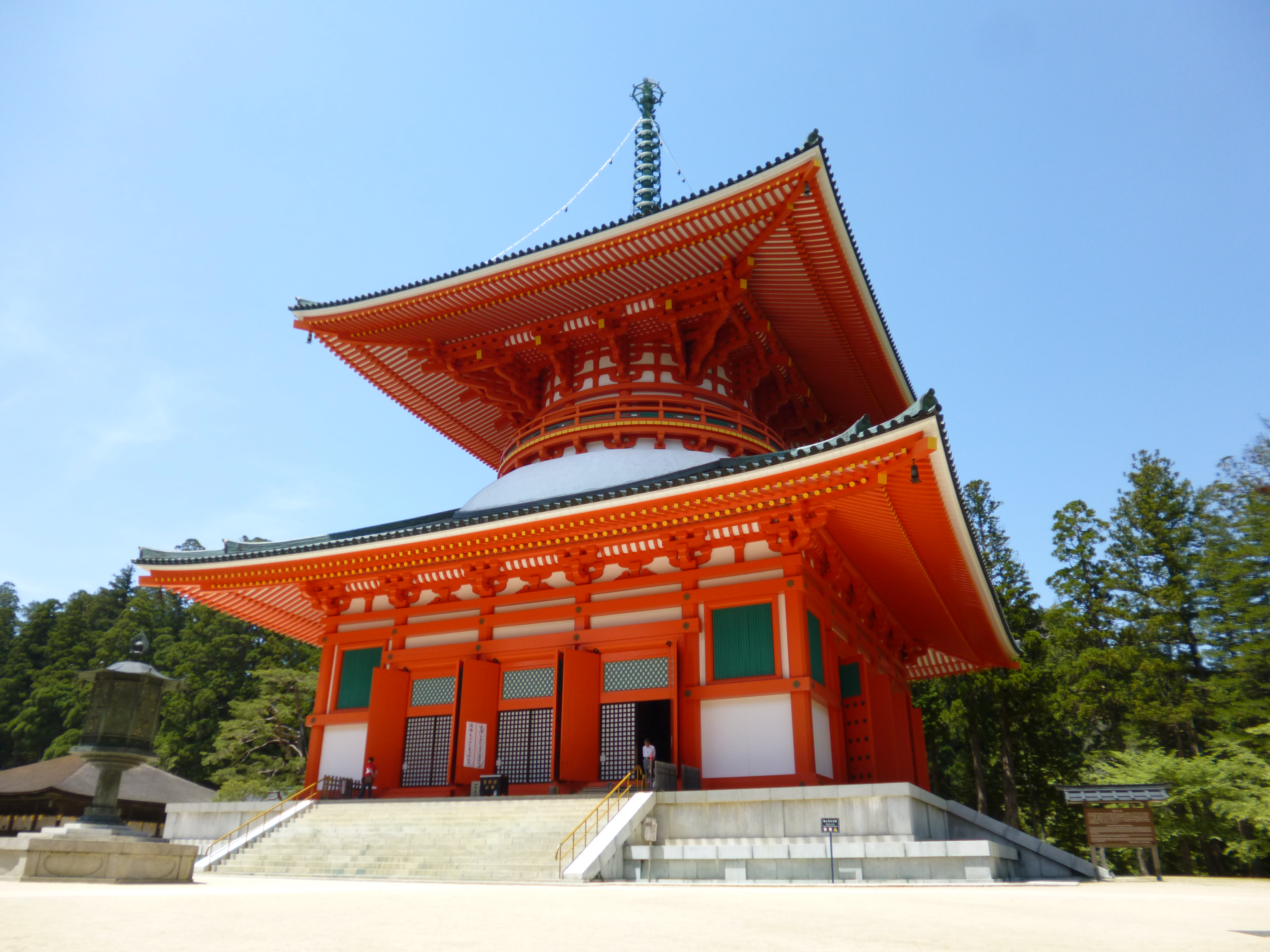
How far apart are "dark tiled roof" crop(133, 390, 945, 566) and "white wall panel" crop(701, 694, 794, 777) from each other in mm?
3845

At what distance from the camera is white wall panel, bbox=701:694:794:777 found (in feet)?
43.5

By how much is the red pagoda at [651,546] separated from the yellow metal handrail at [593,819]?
999 millimetres

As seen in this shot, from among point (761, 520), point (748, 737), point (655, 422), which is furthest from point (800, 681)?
point (655, 422)

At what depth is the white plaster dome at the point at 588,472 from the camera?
56.7ft

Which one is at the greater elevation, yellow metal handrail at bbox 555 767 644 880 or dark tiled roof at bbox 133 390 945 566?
dark tiled roof at bbox 133 390 945 566

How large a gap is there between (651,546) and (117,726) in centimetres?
853

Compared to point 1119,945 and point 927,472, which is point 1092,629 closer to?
point 927,472

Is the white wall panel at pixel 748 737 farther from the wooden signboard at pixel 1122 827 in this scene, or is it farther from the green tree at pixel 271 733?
the green tree at pixel 271 733

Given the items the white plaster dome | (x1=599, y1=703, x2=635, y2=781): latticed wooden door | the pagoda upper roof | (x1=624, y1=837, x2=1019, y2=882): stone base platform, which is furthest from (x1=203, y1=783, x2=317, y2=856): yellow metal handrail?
the pagoda upper roof

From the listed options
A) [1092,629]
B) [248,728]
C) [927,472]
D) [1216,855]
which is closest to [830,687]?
[927,472]

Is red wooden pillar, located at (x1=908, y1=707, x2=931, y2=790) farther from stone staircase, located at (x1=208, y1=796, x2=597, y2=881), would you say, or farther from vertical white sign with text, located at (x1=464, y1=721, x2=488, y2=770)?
stone staircase, located at (x1=208, y1=796, x2=597, y2=881)

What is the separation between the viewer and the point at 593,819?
1216 centimetres

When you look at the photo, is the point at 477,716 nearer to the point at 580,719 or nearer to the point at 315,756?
the point at 580,719

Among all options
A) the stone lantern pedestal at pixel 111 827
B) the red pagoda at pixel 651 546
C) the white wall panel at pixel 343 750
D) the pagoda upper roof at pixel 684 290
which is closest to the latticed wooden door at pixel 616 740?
the red pagoda at pixel 651 546
